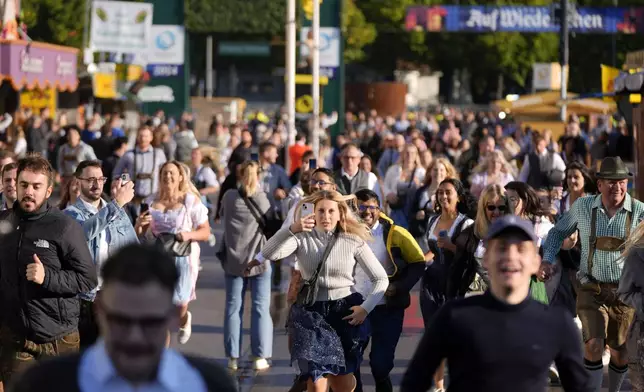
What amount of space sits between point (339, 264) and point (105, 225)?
4.81 feet

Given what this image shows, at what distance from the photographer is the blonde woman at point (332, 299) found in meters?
8.01

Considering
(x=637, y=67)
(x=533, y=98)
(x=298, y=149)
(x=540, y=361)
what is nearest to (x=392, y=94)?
(x=533, y=98)

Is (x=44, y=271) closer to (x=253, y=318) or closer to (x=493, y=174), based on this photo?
(x=253, y=318)

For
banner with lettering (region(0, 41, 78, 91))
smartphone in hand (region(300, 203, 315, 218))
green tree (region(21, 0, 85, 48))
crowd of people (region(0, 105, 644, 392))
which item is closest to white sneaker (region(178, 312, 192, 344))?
crowd of people (region(0, 105, 644, 392))

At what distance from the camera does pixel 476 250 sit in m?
8.92

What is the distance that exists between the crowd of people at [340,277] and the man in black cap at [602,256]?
11 mm

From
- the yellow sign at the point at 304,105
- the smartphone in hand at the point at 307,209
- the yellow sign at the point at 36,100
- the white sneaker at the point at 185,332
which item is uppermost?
the yellow sign at the point at 36,100

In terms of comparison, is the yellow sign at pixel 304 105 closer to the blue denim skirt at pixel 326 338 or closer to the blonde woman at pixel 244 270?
the blonde woman at pixel 244 270

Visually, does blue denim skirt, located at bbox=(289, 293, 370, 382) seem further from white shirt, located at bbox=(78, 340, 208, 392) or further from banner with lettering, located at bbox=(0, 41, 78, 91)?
banner with lettering, located at bbox=(0, 41, 78, 91)

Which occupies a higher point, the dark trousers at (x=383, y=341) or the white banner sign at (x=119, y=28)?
the white banner sign at (x=119, y=28)

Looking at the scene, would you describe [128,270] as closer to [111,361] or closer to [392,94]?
[111,361]

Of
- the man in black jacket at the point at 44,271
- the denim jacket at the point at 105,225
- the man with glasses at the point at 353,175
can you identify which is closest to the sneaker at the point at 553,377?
the denim jacket at the point at 105,225

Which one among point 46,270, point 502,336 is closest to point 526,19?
point 46,270

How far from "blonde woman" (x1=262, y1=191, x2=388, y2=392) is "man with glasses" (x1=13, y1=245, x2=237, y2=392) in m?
4.68
